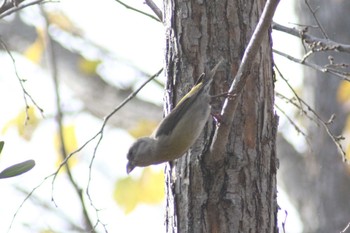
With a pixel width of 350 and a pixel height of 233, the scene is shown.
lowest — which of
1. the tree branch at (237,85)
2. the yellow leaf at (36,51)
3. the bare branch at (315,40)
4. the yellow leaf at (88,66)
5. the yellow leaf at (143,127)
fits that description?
the tree branch at (237,85)

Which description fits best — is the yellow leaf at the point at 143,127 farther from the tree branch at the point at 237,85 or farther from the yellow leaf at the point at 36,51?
the tree branch at the point at 237,85

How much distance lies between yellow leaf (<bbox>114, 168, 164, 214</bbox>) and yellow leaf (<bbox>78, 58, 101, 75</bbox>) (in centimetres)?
113

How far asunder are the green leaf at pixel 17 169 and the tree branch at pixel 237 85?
0.73 m

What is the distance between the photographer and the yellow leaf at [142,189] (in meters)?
8.16

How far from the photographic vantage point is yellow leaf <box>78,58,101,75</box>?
8.41 m

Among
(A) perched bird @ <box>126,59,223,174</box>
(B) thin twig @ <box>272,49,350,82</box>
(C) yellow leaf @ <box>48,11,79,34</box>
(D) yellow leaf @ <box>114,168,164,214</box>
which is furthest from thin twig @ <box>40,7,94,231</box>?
(C) yellow leaf @ <box>48,11,79,34</box>

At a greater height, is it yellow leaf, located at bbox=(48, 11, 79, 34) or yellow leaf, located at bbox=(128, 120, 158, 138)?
yellow leaf, located at bbox=(48, 11, 79, 34)

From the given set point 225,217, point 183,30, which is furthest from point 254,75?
point 225,217

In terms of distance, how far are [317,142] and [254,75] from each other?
156 inches

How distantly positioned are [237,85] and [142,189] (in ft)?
17.8

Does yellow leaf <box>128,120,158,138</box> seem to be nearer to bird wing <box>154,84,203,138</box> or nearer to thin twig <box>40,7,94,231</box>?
thin twig <box>40,7,94,231</box>

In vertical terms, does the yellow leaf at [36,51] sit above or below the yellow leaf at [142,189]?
above

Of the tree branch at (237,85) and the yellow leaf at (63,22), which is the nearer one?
the tree branch at (237,85)

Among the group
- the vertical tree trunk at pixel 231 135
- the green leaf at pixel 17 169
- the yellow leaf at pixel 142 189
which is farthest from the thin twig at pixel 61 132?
the yellow leaf at pixel 142 189
